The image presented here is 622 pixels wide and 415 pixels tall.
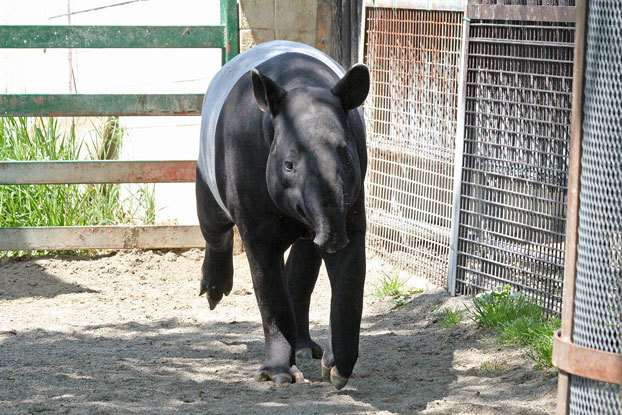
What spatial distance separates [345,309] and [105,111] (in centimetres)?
379

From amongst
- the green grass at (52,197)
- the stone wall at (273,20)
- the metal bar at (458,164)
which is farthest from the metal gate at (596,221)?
the green grass at (52,197)

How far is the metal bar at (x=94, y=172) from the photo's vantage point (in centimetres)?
728

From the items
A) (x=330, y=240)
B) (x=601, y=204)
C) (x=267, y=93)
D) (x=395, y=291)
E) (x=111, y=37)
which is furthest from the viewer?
(x=111, y=37)

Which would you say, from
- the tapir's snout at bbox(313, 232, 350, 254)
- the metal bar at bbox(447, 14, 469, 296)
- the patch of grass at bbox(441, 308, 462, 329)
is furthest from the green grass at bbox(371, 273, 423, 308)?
the tapir's snout at bbox(313, 232, 350, 254)

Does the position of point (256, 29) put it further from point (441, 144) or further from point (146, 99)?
point (441, 144)

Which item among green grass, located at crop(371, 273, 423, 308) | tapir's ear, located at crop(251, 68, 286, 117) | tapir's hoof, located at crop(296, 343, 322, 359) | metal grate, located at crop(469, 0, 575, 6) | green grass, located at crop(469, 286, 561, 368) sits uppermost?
metal grate, located at crop(469, 0, 575, 6)

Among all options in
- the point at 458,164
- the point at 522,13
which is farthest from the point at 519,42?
the point at 458,164

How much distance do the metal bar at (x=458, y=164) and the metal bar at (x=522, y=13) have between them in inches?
5.0

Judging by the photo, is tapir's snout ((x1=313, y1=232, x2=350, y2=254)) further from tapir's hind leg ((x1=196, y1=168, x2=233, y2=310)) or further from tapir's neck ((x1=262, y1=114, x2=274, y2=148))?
tapir's hind leg ((x1=196, y1=168, x2=233, y2=310))

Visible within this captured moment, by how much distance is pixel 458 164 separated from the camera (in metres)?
6.00

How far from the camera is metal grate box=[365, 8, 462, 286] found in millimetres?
6324

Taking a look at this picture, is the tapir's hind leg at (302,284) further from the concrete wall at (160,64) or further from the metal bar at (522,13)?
the concrete wall at (160,64)

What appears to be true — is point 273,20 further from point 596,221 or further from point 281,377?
point 596,221

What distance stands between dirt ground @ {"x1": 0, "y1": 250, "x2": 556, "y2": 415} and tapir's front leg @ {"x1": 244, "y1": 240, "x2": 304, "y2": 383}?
97 mm
